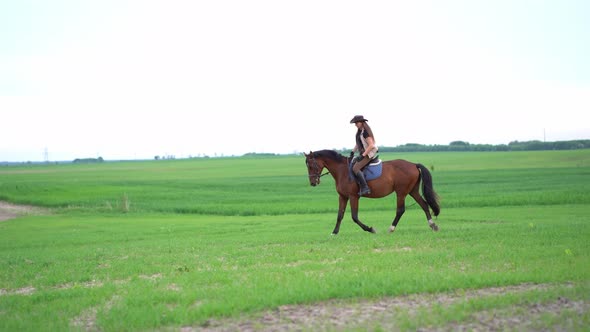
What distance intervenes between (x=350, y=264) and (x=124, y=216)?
70.4ft

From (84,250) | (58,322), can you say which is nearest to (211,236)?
(84,250)

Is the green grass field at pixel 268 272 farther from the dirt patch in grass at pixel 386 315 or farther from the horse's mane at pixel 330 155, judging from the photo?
the horse's mane at pixel 330 155

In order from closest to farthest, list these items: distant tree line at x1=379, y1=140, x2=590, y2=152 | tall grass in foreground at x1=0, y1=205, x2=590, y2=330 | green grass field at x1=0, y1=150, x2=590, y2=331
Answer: green grass field at x1=0, y1=150, x2=590, y2=331, tall grass in foreground at x1=0, y1=205, x2=590, y2=330, distant tree line at x1=379, y1=140, x2=590, y2=152

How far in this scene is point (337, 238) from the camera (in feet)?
46.0

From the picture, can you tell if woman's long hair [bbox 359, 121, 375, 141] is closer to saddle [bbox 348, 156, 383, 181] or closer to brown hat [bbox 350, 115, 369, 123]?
brown hat [bbox 350, 115, 369, 123]

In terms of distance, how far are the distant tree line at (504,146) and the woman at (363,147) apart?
397ft

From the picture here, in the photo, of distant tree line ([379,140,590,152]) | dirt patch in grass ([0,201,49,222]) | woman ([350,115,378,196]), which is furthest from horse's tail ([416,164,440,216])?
distant tree line ([379,140,590,152])

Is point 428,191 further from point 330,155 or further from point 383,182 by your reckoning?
point 330,155

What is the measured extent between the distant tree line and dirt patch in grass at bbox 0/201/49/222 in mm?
113981

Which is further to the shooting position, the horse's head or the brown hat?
the horse's head

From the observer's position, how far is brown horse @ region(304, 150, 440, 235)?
1474 cm

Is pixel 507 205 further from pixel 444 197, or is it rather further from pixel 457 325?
pixel 457 325

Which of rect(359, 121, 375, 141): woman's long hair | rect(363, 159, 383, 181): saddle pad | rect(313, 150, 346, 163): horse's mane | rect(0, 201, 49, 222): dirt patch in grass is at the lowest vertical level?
rect(0, 201, 49, 222): dirt patch in grass

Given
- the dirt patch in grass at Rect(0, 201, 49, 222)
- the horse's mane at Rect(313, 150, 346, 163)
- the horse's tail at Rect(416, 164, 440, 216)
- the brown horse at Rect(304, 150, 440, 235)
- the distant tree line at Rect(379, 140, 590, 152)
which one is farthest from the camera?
the distant tree line at Rect(379, 140, 590, 152)
